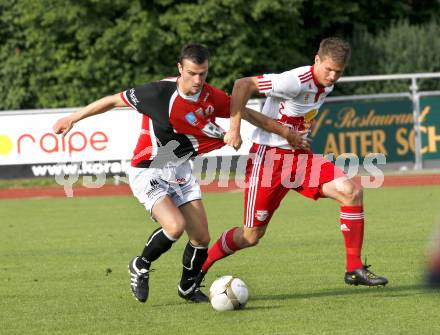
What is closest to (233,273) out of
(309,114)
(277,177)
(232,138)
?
(277,177)

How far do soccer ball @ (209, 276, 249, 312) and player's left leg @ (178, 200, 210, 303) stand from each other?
1.35 ft

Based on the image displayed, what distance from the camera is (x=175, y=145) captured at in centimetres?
837

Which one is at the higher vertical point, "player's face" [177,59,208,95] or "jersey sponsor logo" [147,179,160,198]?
"player's face" [177,59,208,95]

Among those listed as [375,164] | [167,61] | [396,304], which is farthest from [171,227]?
[167,61]

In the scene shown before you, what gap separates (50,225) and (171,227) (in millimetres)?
7699

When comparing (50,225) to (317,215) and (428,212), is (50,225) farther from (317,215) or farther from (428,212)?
(428,212)

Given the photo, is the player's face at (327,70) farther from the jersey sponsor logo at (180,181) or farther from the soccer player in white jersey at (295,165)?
the jersey sponsor logo at (180,181)

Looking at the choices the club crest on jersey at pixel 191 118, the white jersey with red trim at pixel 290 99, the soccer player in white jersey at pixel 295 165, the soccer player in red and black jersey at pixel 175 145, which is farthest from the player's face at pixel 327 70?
the club crest on jersey at pixel 191 118

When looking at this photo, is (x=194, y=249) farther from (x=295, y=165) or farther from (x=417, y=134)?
(x=417, y=134)

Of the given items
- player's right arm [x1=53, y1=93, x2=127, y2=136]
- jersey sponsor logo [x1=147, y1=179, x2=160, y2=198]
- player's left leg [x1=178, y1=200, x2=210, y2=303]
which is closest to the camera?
player's right arm [x1=53, y1=93, x2=127, y2=136]

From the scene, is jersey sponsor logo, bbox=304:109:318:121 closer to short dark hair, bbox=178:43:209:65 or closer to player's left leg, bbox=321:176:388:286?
player's left leg, bbox=321:176:388:286

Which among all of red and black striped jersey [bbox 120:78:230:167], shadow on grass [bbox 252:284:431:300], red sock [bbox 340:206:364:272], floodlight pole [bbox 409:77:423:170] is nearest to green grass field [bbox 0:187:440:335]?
shadow on grass [bbox 252:284:431:300]

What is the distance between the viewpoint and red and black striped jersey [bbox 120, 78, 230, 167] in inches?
326

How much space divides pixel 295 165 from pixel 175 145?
1.14 metres
